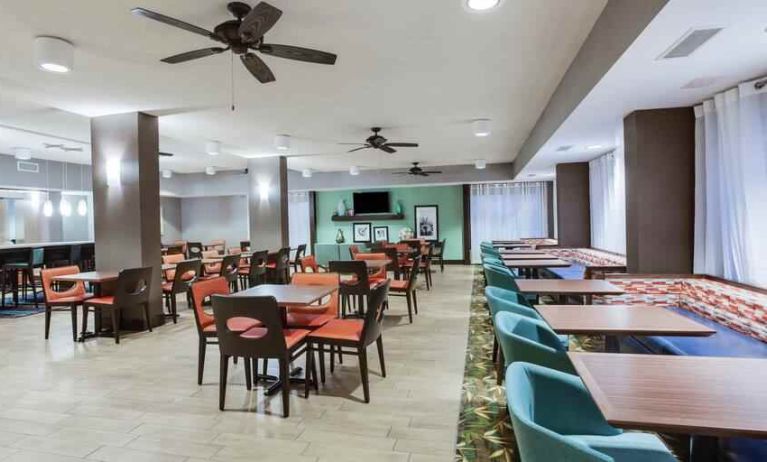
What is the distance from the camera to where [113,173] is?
16.8 feet

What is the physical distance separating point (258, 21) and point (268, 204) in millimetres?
6058

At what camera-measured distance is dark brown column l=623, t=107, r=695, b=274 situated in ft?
12.7

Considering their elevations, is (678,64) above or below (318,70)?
below

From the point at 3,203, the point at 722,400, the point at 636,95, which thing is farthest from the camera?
the point at 3,203

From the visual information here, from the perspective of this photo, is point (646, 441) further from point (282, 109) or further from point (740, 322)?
point (282, 109)

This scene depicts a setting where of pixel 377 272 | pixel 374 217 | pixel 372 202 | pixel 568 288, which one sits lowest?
pixel 377 272

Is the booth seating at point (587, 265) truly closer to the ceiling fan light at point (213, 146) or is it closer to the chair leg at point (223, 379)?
the chair leg at point (223, 379)

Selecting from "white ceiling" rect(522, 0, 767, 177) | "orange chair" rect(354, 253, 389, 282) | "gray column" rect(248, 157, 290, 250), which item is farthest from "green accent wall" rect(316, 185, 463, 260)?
"white ceiling" rect(522, 0, 767, 177)

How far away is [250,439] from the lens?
249 cm

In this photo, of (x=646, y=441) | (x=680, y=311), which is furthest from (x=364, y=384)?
(x=680, y=311)

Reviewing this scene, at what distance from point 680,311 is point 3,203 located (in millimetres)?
12342

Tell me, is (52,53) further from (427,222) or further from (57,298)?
(427,222)

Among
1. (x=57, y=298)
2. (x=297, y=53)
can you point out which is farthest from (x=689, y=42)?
(x=57, y=298)

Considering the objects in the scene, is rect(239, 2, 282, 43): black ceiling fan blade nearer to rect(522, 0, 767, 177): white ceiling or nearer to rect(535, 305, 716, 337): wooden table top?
rect(522, 0, 767, 177): white ceiling
